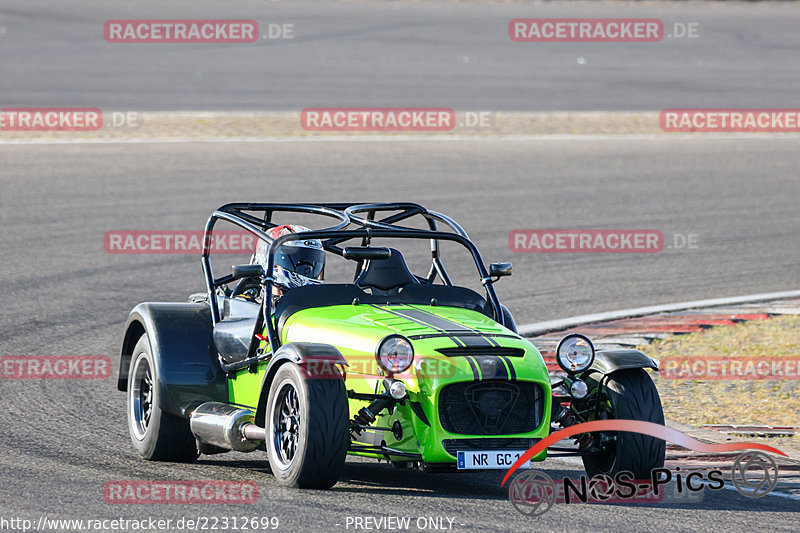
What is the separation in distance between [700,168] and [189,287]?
36.7 ft

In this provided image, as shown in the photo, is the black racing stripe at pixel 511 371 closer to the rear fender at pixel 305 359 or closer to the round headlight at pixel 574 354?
the round headlight at pixel 574 354

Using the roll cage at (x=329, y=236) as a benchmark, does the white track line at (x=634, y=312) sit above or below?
below

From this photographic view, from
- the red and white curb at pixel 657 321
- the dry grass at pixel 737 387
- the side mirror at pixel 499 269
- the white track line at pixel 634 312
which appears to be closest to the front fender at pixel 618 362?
the side mirror at pixel 499 269

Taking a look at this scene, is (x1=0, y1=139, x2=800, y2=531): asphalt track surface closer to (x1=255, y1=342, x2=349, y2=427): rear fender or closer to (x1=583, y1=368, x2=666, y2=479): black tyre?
(x1=583, y1=368, x2=666, y2=479): black tyre

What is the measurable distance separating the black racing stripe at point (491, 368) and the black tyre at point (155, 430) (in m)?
2.14

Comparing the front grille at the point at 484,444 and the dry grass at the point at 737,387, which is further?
the dry grass at the point at 737,387

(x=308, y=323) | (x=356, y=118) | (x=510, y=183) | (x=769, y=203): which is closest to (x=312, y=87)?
(x=356, y=118)

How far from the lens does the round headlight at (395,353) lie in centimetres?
686

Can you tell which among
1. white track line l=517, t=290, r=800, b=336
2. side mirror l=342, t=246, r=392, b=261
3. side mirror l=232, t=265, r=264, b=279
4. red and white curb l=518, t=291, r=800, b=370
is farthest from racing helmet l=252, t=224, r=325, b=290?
white track line l=517, t=290, r=800, b=336

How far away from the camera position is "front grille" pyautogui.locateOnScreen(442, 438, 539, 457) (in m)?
6.78

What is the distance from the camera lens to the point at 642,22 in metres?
44.2

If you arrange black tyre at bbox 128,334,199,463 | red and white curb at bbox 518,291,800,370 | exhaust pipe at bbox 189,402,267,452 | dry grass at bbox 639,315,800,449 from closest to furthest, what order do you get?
1. exhaust pipe at bbox 189,402,267,452
2. black tyre at bbox 128,334,199,463
3. dry grass at bbox 639,315,800,449
4. red and white curb at bbox 518,291,800,370

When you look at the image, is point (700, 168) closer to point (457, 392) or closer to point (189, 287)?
point (189, 287)

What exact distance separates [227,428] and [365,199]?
456 inches
